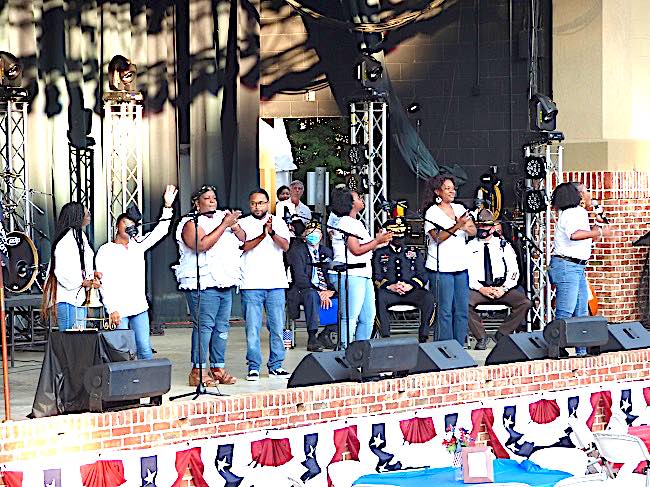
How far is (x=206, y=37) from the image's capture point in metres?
15.6

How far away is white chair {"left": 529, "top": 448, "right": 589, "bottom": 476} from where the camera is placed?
7516mm

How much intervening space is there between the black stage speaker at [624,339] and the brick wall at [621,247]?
426cm

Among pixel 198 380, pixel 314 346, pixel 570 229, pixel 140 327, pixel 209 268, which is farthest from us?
pixel 314 346

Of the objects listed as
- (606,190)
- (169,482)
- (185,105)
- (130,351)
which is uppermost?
(185,105)

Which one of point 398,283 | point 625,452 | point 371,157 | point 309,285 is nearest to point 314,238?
point 309,285

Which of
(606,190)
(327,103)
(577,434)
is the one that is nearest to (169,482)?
(577,434)

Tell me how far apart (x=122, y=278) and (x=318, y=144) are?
9146 mm

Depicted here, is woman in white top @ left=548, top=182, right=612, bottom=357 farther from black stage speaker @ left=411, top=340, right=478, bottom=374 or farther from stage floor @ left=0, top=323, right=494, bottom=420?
black stage speaker @ left=411, top=340, right=478, bottom=374

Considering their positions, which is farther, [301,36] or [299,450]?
[301,36]

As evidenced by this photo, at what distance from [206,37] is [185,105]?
78cm

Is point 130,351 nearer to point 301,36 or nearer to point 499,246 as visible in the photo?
point 499,246

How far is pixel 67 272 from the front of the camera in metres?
10.1

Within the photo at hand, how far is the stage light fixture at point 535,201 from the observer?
13.3 metres

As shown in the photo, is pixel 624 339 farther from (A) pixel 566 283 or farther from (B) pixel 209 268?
(B) pixel 209 268
